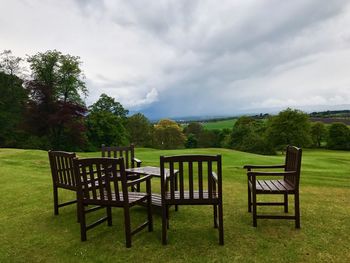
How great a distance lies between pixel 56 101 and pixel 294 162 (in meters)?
29.4

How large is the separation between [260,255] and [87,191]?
285 cm

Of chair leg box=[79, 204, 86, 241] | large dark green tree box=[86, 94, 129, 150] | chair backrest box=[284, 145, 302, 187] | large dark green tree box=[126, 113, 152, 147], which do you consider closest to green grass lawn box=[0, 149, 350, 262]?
chair leg box=[79, 204, 86, 241]

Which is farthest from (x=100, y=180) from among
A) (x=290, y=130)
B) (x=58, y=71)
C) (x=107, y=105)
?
(x=290, y=130)

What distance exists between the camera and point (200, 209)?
19.6 feet

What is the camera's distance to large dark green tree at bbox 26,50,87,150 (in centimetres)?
2852

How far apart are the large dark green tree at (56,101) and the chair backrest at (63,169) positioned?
24524 millimetres

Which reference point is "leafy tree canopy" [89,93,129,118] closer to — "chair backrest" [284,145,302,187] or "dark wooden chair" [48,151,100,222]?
"dark wooden chair" [48,151,100,222]

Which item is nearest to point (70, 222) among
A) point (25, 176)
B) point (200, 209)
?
point (200, 209)

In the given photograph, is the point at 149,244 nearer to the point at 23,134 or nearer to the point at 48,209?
the point at 48,209

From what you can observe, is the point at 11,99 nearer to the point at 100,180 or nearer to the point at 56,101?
the point at 56,101

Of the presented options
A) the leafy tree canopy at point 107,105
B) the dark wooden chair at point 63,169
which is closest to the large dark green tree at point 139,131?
the leafy tree canopy at point 107,105

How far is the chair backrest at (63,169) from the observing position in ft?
17.0

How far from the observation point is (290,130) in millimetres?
45688

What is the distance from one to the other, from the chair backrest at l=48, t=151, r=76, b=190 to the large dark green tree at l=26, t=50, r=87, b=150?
24524mm
